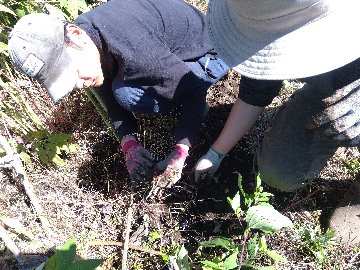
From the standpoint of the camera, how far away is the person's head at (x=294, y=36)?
1020mm

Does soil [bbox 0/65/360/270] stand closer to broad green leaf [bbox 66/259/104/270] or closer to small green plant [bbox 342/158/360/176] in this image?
small green plant [bbox 342/158/360/176]

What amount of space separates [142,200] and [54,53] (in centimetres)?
70

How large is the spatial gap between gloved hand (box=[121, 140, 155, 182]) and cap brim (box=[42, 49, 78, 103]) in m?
0.41

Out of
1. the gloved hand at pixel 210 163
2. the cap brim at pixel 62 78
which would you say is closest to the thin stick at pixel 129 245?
the gloved hand at pixel 210 163

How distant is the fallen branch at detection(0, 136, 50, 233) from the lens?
1.72 m

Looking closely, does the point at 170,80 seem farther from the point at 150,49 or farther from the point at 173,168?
the point at 173,168

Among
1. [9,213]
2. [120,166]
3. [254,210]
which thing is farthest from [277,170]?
[9,213]

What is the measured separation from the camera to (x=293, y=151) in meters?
1.74

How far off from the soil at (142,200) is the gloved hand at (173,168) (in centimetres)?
9

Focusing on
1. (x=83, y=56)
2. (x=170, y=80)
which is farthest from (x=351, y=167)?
(x=83, y=56)

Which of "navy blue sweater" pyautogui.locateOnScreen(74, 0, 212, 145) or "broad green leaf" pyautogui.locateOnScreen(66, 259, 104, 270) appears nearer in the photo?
"broad green leaf" pyautogui.locateOnScreen(66, 259, 104, 270)

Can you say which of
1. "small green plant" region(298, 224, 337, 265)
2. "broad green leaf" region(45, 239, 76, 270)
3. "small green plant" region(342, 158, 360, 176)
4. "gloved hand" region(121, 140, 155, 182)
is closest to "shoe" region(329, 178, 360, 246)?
"small green plant" region(298, 224, 337, 265)

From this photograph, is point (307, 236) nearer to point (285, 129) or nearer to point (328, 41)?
point (285, 129)

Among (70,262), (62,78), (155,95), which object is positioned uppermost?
(62,78)
